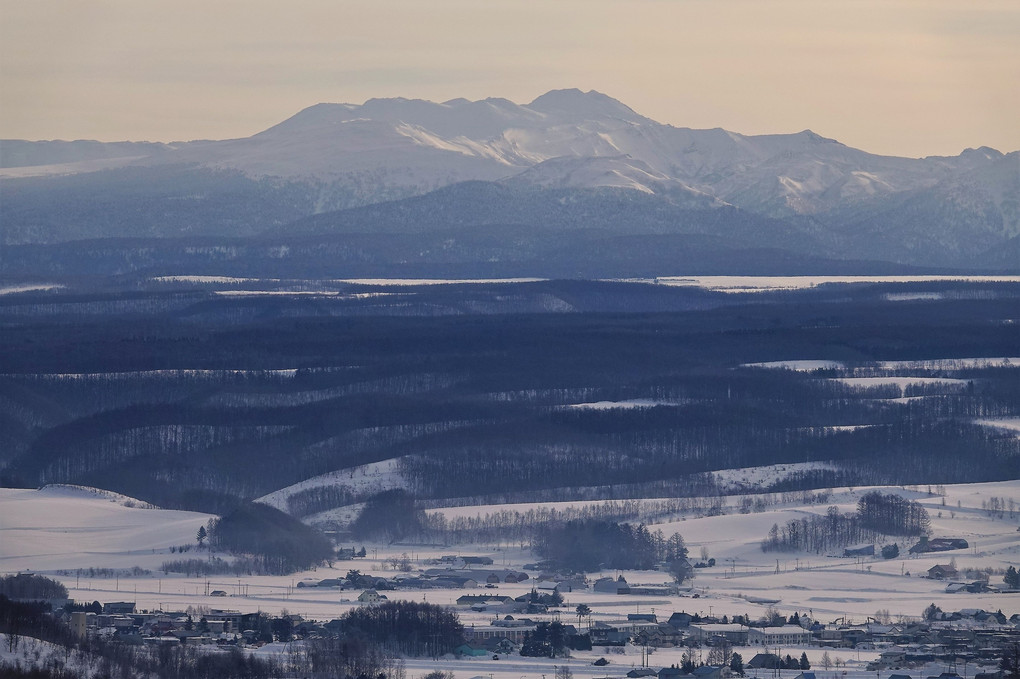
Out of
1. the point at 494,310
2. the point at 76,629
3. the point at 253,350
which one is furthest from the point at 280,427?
the point at 494,310

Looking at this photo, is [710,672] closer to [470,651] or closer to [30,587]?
[470,651]

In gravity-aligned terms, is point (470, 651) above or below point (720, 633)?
below

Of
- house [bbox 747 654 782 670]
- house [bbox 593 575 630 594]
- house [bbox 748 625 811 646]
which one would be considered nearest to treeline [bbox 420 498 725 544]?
house [bbox 593 575 630 594]

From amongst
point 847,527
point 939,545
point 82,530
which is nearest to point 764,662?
point 939,545

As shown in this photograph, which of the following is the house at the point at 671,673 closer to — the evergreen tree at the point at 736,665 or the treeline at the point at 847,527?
the evergreen tree at the point at 736,665

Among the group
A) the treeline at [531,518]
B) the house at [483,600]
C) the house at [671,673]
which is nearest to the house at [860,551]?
the treeline at [531,518]
